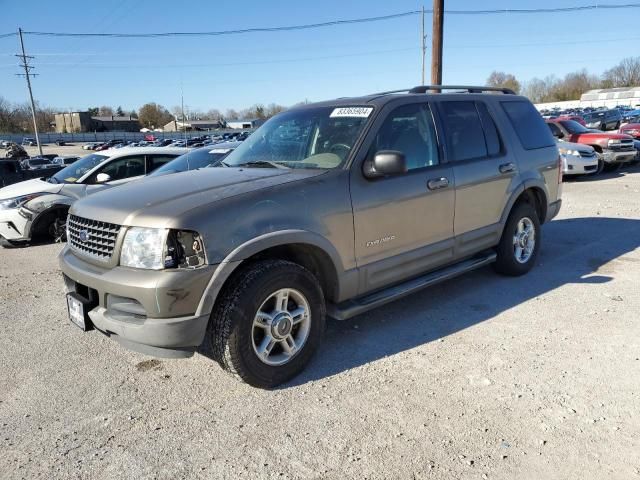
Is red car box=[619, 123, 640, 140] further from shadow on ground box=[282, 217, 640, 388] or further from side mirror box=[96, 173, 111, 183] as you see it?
side mirror box=[96, 173, 111, 183]

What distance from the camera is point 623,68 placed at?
415ft

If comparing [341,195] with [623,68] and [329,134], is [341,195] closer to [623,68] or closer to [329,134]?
[329,134]

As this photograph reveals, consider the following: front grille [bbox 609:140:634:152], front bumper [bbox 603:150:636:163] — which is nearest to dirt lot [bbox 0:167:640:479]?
front bumper [bbox 603:150:636:163]

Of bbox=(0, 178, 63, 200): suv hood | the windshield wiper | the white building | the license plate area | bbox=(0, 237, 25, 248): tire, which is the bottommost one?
bbox=(0, 237, 25, 248): tire

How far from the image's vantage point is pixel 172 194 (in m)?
3.32

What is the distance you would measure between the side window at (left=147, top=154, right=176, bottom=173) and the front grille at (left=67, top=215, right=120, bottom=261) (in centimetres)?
538

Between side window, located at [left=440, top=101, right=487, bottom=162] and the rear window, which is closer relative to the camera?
side window, located at [left=440, top=101, right=487, bottom=162]

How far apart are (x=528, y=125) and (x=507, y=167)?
859mm

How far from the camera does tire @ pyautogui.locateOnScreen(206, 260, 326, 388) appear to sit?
311 cm

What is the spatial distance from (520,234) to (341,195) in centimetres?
280

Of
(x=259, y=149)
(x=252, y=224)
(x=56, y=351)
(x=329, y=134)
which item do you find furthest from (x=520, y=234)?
(x=56, y=351)

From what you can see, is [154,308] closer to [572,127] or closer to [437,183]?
[437,183]

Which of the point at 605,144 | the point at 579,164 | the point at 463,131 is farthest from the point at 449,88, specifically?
the point at 605,144

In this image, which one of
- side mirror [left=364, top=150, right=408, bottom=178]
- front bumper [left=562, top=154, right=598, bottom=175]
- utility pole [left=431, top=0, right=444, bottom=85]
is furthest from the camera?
utility pole [left=431, top=0, right=444, bottom=85]
